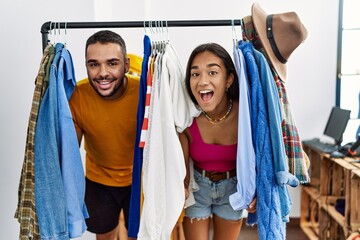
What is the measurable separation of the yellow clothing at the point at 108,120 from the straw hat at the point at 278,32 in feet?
1.97

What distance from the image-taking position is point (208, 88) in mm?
1501

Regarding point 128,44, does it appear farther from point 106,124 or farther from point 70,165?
point 70,165

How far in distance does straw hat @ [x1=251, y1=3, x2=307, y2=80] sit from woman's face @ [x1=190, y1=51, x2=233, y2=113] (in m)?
0.20

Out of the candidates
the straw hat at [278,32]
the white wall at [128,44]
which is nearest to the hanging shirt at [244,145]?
the straw hat at [278,32]

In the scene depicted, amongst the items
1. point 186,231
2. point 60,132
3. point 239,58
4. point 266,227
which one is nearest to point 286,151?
point 266,227

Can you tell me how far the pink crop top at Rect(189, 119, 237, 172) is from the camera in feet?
5.42

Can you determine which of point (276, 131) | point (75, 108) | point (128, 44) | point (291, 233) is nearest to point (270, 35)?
point (276, 131)

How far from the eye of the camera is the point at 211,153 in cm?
167

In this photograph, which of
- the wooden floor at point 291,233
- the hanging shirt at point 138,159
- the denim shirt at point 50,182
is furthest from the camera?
the wooden floor at point 291,233

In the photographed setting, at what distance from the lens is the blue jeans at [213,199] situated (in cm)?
174

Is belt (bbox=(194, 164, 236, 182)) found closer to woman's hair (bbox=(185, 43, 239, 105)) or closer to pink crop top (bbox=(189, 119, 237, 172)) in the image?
pink crop top (bbox=(189, 119, 237, 172))

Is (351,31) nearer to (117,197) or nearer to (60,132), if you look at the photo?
(117,197)

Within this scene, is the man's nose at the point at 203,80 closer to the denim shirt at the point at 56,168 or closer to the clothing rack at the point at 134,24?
the clothing rack at the point at 134,24

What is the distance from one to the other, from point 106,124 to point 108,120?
2 centimetres
